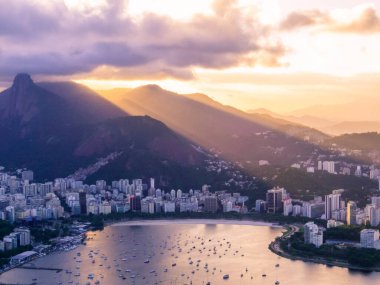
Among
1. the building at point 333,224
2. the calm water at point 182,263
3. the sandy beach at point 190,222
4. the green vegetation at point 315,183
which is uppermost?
the green vegetation at point 315,183

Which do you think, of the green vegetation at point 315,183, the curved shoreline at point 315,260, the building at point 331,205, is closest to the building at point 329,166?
the green vegetation at point 315,183

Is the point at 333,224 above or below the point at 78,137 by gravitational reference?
below

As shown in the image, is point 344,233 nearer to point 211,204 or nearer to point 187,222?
point 187,222

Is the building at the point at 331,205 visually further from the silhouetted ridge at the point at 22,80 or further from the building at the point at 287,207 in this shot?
the silhouetted ridge at the point at 22,80

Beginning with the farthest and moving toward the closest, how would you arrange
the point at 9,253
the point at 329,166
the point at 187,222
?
1. the point at 329,166
2. the point at 187,222
3. the point at 9,253

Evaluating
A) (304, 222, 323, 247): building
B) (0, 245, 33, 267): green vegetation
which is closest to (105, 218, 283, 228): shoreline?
(304, 222, 323, 247): building

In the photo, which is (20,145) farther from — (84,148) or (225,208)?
(225,208)

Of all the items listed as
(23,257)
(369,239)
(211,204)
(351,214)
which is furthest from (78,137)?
(369,239)

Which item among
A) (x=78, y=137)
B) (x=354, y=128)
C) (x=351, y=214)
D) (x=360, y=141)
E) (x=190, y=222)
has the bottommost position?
(x=190, y=222)
